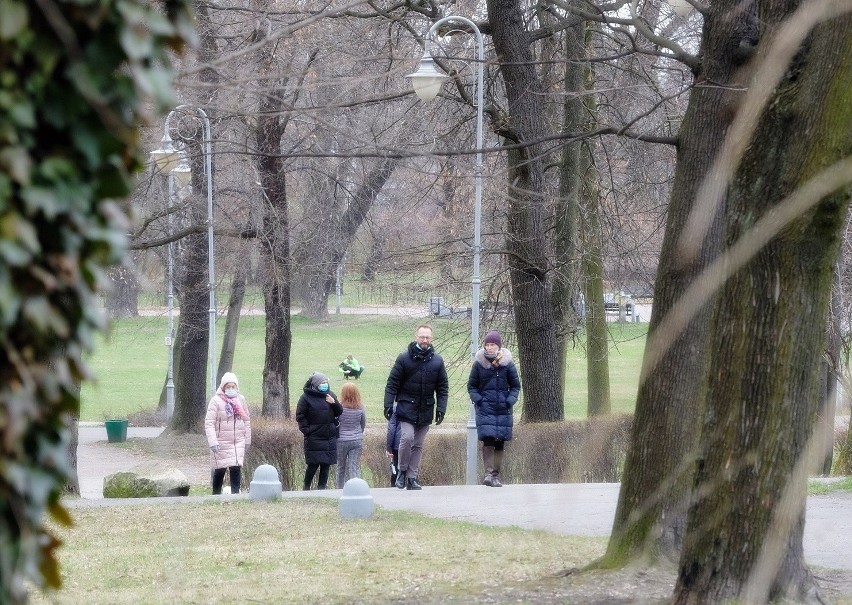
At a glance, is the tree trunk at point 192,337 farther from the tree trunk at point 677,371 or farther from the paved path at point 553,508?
the tree trunk at point 677,371

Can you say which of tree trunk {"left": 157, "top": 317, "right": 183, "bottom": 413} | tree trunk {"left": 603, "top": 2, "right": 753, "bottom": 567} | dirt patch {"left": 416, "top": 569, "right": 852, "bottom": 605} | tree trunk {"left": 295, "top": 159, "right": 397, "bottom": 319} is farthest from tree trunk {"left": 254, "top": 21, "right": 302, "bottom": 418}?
dirt patch {"left": 416, "top": 569, "right": 852, "bottom": 605}

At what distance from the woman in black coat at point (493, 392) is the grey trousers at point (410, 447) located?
678mm

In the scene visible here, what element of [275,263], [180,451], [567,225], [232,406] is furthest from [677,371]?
[180,451]

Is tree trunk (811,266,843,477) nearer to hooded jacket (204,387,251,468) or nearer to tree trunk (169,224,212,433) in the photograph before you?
hooded jacket (204,387,251,468)

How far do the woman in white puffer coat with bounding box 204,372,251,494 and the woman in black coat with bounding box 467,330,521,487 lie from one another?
2.68 metres

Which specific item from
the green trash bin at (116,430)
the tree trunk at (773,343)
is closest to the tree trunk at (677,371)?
the tree trunk at (773,343)

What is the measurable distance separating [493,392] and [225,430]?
3.11 m

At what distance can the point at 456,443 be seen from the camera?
49.6 feet

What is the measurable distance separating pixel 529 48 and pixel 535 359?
4.88 metres

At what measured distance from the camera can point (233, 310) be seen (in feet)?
92.3

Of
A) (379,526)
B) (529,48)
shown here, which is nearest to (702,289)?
(379,526)

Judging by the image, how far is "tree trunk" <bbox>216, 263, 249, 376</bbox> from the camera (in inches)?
992

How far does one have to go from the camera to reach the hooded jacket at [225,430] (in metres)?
12.9

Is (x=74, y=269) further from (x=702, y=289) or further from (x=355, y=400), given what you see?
(x=355, y=400)
